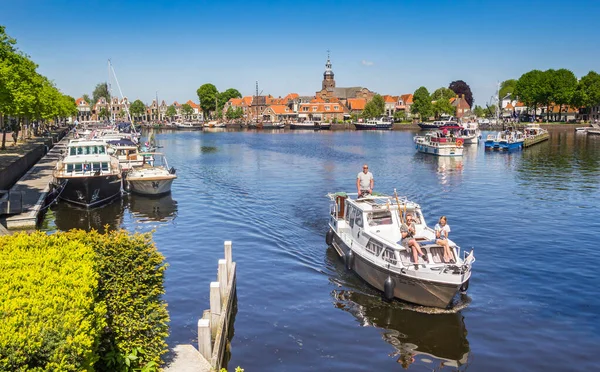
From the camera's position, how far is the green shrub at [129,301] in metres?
11.9

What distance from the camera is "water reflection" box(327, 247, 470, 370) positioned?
17.3m

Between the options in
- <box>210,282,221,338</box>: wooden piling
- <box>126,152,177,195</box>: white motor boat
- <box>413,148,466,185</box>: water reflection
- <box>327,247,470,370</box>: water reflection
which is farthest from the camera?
<box>413,148,466,185</box>: water reflection

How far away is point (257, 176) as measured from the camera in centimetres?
5738

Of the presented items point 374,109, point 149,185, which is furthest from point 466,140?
point 374,109

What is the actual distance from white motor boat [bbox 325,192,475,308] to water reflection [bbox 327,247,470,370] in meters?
0.54

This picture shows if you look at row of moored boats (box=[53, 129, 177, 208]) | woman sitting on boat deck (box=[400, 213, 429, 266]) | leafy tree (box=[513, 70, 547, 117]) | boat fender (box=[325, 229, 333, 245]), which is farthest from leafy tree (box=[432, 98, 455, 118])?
woman sitting on boat deck (box=[400, 213, 429, 266])

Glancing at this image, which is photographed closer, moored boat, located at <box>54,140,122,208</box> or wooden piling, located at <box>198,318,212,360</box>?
wooden piling, located at <box>198,318,212,360</box>

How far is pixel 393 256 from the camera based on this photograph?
20781 mm

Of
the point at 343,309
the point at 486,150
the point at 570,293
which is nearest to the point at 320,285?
the point at 343,309

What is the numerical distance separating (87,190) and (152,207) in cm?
493

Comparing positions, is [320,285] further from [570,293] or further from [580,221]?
[580,221]

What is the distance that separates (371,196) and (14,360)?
63.3 ft

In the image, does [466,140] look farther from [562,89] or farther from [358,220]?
[358,220]

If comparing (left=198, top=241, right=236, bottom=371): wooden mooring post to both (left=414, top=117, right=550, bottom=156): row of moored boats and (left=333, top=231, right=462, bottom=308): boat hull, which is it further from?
(left=414, top=117, right=550, bottom=156): row of moored boats
